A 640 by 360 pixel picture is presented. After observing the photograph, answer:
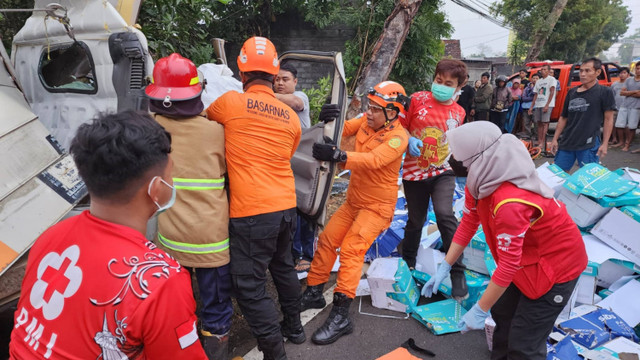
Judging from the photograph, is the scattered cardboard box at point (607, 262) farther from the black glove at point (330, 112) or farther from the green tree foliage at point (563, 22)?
the green tree foliage at point (563, 22)

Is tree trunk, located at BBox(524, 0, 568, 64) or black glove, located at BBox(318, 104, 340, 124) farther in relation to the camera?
tree trunk, located at BBox(524, 0, 568, 64)

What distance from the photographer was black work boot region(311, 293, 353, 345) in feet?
8.90

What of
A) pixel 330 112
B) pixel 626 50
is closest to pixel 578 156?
pixel 330 112

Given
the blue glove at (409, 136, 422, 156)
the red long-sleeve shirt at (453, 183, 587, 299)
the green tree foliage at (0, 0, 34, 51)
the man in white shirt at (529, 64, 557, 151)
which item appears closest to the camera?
the red long-sleeve shirt at (453, 183, 587, 299)

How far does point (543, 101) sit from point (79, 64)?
32.8ft

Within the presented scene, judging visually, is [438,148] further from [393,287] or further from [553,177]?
[553,177]

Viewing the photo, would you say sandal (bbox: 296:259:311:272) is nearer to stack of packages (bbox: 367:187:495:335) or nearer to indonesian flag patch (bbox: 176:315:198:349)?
stack of packages (bbox: 367:187:495:335)

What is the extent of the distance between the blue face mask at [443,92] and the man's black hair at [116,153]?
2746 mm

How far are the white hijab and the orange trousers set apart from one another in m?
1.03

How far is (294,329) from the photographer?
2.72 metres

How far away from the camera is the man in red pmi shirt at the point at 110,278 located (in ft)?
3.33

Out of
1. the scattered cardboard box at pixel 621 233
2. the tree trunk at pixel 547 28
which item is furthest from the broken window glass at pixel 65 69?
the tree trunk at pixel 547 28

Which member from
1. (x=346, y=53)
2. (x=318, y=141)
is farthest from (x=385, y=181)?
(x=346, y=53)

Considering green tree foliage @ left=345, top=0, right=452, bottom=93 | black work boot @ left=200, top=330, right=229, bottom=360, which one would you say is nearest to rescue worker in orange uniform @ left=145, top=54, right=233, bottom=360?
black work boot @ left=200, top=330, right=229, bottom=360
